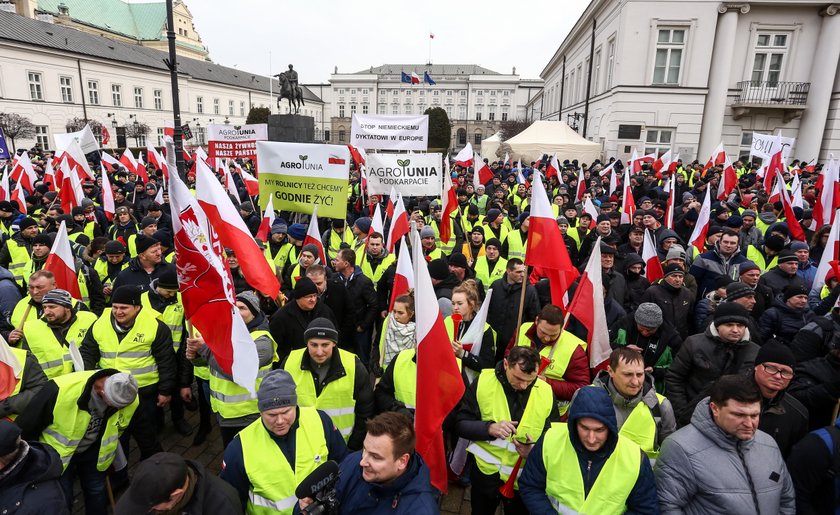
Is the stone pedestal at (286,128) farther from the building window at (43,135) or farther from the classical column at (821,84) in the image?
the building window at (43,135)

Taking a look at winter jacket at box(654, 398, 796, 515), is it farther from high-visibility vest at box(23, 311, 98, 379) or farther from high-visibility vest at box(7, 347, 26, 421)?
high-visibility vest at box(23, 311, 98, 379)

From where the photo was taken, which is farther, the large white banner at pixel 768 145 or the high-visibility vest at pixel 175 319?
the large white banner at pixel 768 145

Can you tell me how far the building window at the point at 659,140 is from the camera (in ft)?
87.8

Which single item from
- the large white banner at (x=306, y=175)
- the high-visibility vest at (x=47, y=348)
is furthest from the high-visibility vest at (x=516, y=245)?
the high-visibility vest at (x=47, y=348)

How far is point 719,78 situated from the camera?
2522cm

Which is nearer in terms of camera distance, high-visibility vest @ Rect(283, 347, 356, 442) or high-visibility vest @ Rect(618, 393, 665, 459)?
high-visibility vest @ Rect(618, 393, 665, 459)

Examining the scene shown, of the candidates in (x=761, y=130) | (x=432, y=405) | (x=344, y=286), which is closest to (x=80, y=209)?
(x=344, y=286)

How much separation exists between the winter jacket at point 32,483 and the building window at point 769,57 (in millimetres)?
32063

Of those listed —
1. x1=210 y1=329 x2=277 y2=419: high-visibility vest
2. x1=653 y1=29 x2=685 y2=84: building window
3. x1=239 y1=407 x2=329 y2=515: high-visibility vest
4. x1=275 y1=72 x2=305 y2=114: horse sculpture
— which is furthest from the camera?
x1=275 y1=72 x2=305 y2=114: horse sculpture

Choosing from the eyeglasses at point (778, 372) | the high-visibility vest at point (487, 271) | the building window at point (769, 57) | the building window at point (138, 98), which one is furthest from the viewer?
the building window at point (138, 98)

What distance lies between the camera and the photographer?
2338mm

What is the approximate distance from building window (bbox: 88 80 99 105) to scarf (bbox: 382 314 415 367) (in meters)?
54.8

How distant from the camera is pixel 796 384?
3512 millimetres

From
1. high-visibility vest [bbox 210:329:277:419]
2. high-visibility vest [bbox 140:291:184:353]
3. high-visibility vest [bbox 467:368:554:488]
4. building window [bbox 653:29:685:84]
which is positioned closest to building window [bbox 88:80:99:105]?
building window [bbox 653:29:685:84]
